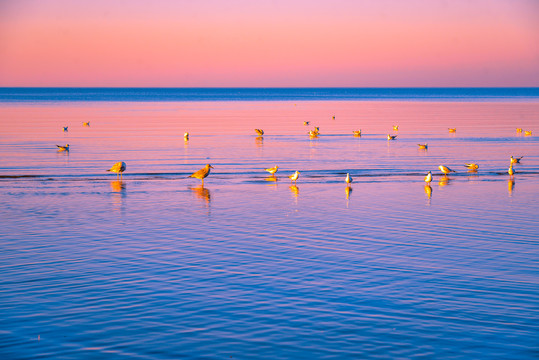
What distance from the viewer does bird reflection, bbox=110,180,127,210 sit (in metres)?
24.2

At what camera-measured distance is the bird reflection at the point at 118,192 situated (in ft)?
79.5

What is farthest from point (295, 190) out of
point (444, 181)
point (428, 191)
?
point (444, 181)

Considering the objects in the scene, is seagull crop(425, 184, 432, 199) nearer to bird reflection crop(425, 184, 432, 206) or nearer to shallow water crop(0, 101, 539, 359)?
bird reflection crop(425, 184, 432, 206)

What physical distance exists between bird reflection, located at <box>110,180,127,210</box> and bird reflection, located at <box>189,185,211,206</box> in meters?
3.14

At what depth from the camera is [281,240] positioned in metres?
17.9

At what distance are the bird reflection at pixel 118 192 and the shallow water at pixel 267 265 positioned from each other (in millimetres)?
98

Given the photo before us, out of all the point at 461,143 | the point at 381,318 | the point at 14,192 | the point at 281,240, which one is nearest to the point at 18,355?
the point at 381,318

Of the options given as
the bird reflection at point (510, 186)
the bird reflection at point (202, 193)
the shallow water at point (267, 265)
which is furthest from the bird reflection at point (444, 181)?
the bird reflection at point (202, 193)

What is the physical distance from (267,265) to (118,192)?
14.1 meters

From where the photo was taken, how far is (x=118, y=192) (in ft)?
90.3

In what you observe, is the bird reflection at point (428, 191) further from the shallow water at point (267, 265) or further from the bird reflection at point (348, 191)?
the bird reflection at point (348, 191)

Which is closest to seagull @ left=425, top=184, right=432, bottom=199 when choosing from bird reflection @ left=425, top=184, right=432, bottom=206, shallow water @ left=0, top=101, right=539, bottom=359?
bird reflection @ left=425, top=184, right=432, bottom=206

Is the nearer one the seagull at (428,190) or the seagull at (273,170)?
the seagull at (428,190)

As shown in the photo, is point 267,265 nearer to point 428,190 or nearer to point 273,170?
point 428,190
